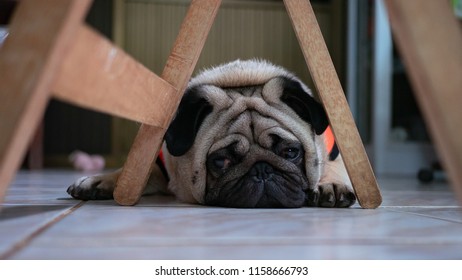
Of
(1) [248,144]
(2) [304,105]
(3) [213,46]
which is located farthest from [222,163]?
(3) [213,46]

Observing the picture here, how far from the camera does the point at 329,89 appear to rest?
1214 millimetres

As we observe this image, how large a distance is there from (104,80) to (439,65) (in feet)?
1.38

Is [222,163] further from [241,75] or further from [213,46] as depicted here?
[213,46]

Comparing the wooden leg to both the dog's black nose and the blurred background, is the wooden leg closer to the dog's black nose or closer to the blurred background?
the blurred background

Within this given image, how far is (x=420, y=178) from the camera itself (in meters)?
2.83

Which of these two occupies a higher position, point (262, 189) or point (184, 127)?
point (184, 127)

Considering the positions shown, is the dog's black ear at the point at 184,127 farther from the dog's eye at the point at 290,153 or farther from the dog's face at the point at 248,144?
the dog's eye at the point at 290,153

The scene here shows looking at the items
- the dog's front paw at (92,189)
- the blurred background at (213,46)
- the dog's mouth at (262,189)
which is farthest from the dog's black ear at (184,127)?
the blurred background at (213,46)

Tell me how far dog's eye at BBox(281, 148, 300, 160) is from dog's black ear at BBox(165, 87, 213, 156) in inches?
8.3

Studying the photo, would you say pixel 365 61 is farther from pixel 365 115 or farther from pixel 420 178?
pixel 420 178

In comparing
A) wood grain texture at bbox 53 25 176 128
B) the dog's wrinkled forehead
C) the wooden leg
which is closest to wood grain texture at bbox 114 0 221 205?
wood grain texture at bbox 53 25 176 128

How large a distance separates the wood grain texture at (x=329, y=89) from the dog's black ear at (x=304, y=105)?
0.51ft

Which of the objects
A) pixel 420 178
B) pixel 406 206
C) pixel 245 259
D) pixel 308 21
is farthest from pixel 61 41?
pixel 420 178
